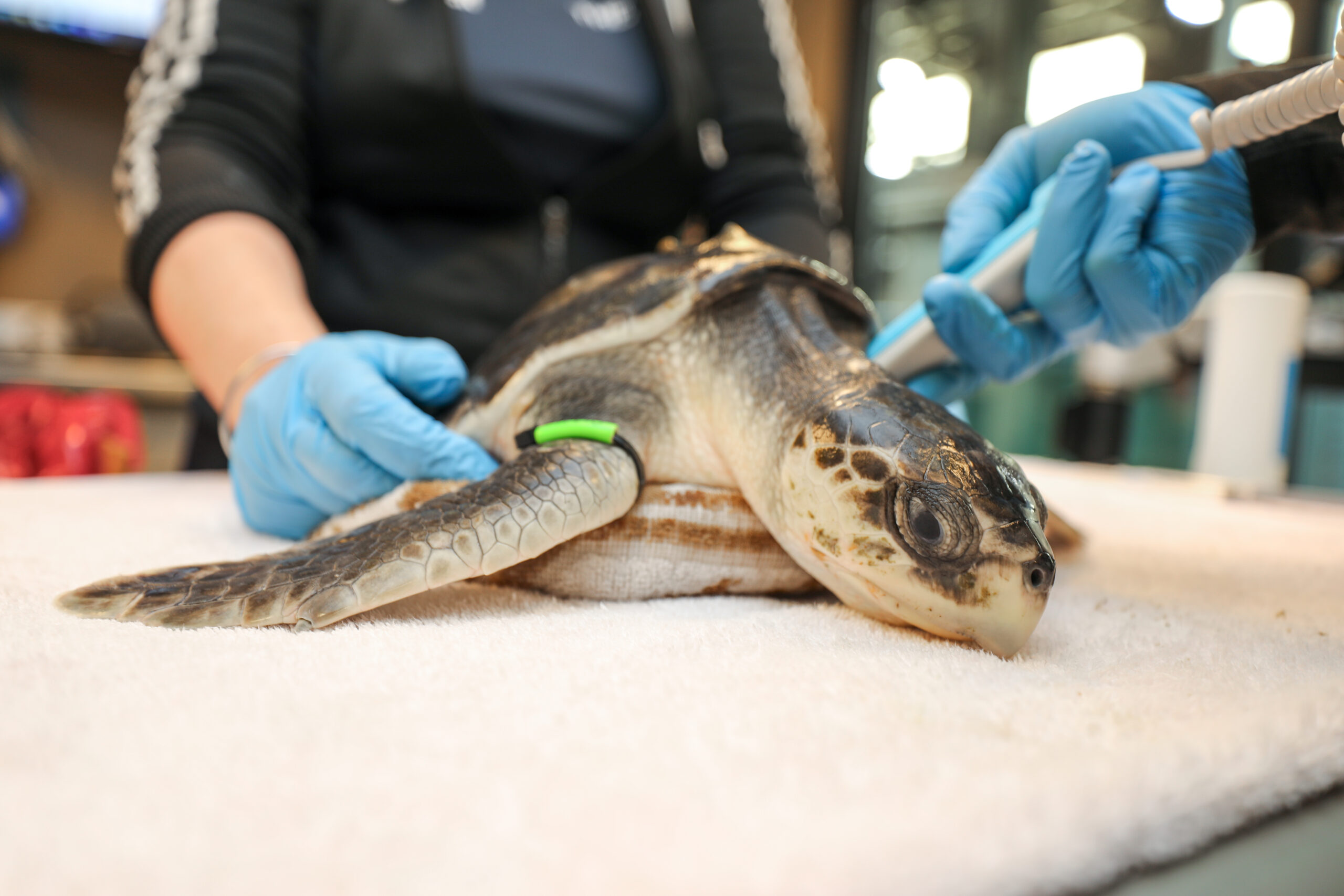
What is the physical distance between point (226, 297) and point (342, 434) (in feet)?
1.27

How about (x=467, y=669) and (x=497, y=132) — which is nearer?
(x=467, y=669)

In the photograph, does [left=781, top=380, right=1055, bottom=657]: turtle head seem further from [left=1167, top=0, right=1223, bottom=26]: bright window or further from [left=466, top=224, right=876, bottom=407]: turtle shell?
[left=1167, top=0, right=1223, bottom=26]: bright window

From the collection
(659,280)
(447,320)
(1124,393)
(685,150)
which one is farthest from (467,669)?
(1124,393)

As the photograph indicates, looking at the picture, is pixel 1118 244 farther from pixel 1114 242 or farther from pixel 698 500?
pixel 698 500

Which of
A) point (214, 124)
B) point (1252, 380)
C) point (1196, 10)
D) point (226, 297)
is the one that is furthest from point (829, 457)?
point (1196, 10)

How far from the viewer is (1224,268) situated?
2.63 ft

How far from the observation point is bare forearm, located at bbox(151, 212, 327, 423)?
1.00 m

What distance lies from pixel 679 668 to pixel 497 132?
3.73 feet

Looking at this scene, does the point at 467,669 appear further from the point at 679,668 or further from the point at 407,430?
the point at 407,430

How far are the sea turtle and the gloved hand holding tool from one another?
0.16 meters

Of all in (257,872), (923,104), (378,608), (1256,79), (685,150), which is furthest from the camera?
(923,104)

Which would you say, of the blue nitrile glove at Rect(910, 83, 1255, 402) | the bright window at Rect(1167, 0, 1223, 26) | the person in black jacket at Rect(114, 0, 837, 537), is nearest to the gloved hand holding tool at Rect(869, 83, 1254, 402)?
the blue nitrile glove at Rect(910, 83, 1255, 402)

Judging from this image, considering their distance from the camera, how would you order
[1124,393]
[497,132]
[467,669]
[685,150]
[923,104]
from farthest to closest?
[923,104] < [1124,393] < [685,150] < [497,132] < [467,669]

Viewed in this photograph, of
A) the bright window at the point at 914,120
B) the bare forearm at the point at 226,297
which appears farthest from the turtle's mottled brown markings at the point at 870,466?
the bright window at the point at 914,120
